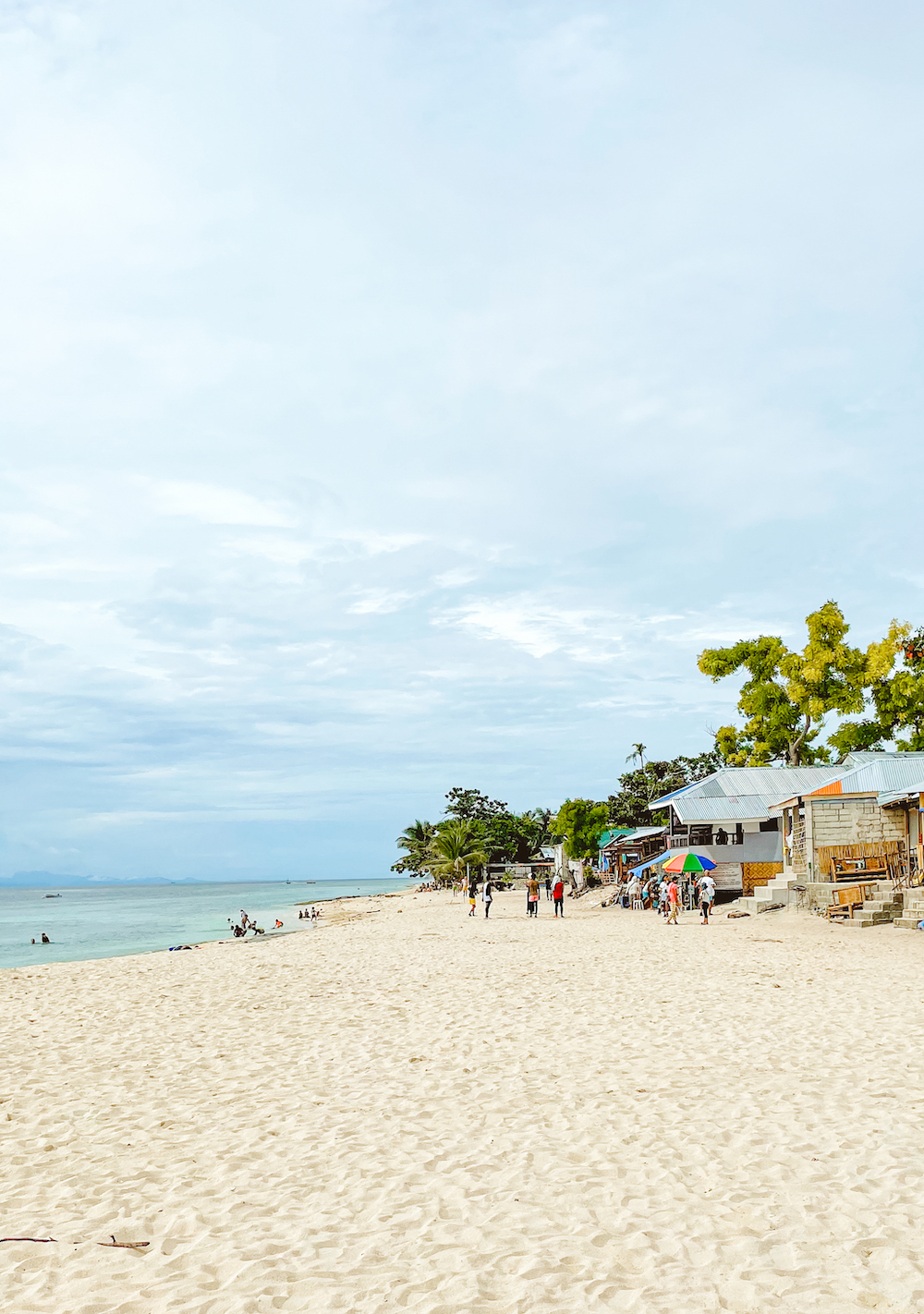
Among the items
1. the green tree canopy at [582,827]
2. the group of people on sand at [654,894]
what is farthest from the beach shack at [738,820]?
the green tree canopy at [582,827]

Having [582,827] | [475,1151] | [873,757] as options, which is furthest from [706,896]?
[582,827]

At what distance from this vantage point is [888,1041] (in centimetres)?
951

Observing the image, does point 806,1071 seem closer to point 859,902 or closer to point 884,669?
point 859,902

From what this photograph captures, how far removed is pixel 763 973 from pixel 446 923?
18490mm

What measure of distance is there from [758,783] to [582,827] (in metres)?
26.1

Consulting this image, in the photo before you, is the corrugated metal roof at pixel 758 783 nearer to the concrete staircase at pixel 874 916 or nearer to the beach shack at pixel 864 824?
the beach shack at pixel 864 824

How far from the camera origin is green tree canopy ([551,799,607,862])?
2402 inches

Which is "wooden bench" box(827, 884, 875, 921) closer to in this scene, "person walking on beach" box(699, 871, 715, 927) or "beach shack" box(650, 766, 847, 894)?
"person walking on beach" box(699, 871, 715, 927)

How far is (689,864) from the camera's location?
29594mm

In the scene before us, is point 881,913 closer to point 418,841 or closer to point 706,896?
point 706,896

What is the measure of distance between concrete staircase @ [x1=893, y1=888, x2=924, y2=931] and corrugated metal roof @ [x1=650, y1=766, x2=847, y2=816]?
1392 cm

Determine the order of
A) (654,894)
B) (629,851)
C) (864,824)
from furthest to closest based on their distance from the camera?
(629,851) → (654,894) → (864,824)

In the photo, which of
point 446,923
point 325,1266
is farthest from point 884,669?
point 325,1266

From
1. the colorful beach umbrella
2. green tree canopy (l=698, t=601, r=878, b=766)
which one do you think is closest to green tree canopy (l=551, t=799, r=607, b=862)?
green tree canopy (l=698, t=601, r=878, b=766)
